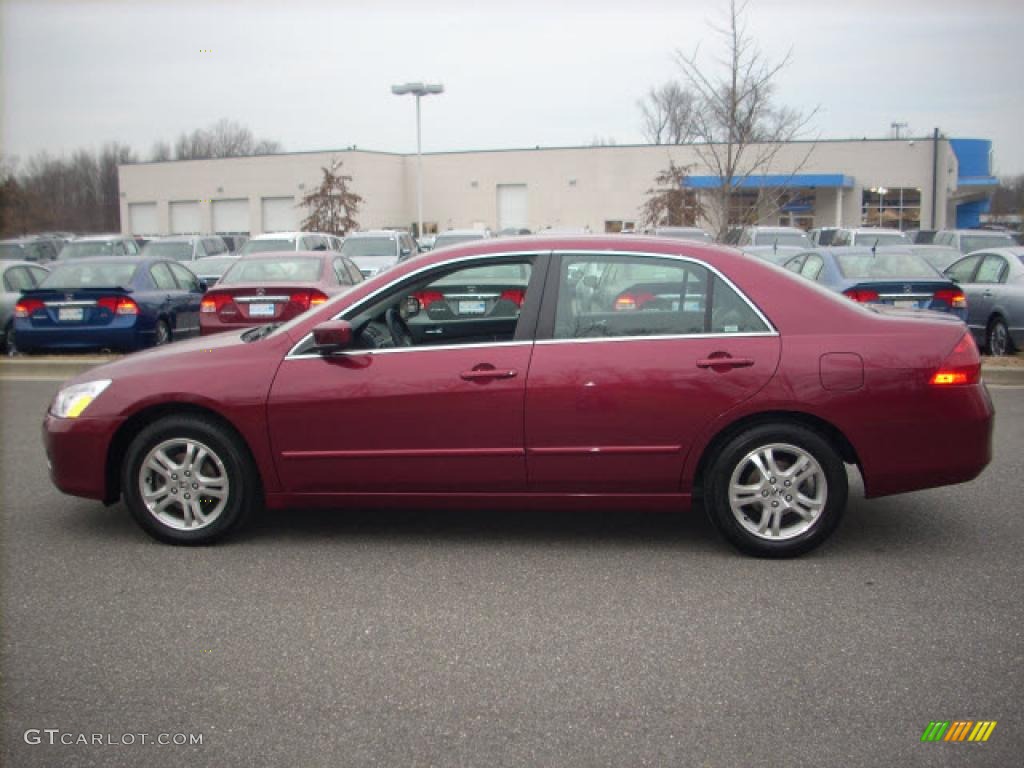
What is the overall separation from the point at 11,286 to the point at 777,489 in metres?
13.6

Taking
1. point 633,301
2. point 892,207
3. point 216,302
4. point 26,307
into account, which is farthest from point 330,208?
point 633,301

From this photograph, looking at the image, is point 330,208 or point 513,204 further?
point 513,204

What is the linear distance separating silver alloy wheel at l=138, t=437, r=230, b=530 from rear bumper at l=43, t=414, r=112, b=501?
0.25m

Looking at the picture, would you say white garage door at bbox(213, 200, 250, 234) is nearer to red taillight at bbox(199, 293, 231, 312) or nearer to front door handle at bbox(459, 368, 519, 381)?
red taillight at bbox(199, 293, 231, 312)

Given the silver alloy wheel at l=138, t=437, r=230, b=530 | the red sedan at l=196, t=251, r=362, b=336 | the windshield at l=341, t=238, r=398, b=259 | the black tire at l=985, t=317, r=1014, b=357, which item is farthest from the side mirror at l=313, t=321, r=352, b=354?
the windshield at l=341, t=238, r=398, b=259

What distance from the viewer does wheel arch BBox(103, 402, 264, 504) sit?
215 inches

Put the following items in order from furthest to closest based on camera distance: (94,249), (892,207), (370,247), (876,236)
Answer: (892,207)
(94,249)
(876,236)
(370,247)

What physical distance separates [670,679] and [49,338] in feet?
35.5

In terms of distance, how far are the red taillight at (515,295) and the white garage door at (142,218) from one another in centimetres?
5825

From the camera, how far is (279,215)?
5650cm

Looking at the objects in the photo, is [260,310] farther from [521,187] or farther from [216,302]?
[521,187]

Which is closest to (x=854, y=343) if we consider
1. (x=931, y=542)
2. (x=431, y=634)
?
(x=931, y=542)

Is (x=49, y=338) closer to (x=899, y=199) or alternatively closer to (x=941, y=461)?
(x=941, y=461)

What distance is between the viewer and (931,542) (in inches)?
218
